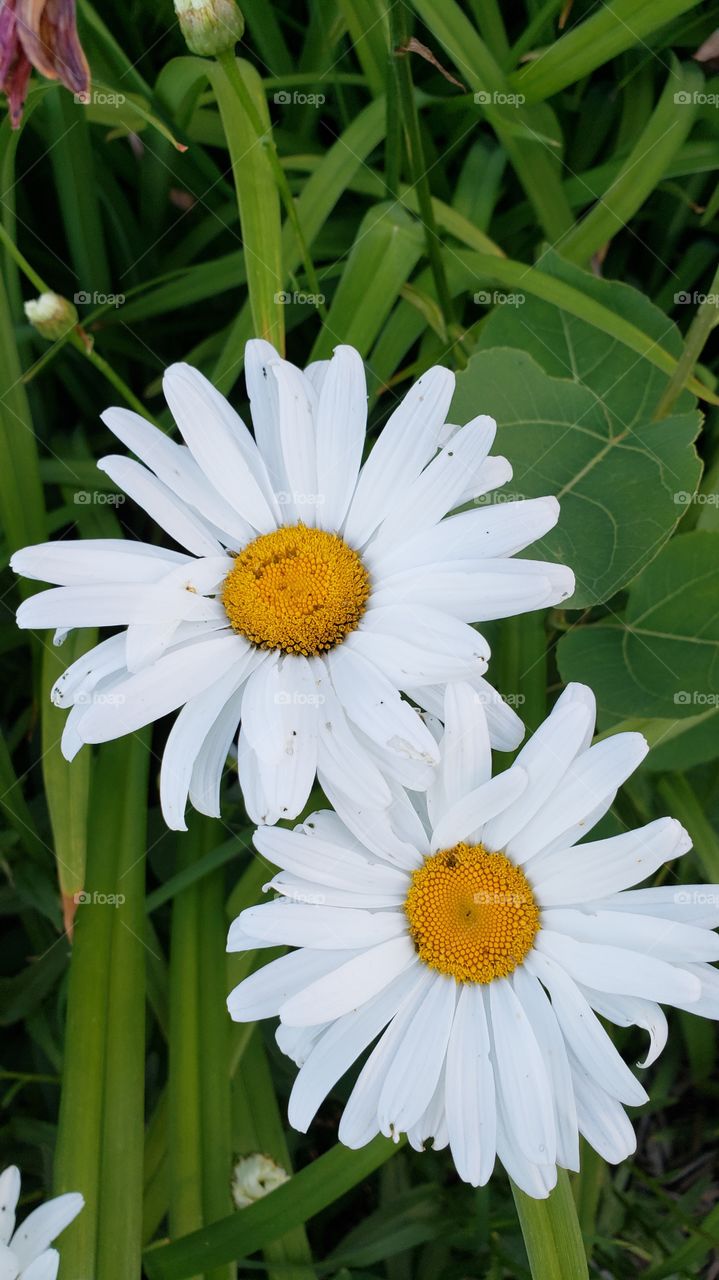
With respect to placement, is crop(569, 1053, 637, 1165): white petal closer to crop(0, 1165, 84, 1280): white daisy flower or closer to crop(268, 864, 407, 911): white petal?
crop(268, 864, 407, 911): white petal

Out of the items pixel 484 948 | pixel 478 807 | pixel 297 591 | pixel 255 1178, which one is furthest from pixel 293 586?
pixel 255 1178

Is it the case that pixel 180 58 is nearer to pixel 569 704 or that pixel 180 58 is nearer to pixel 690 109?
pixel 690 109

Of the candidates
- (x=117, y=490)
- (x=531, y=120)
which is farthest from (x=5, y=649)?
(x=531, y=120)

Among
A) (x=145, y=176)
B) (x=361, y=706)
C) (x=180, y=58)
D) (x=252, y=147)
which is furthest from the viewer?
(x=145, y=176)

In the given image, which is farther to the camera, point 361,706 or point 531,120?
point 531,120

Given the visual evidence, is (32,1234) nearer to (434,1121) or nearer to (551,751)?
(434,1121)

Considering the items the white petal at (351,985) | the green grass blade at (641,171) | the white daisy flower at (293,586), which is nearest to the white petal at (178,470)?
the white daisy flower at (293,586)
